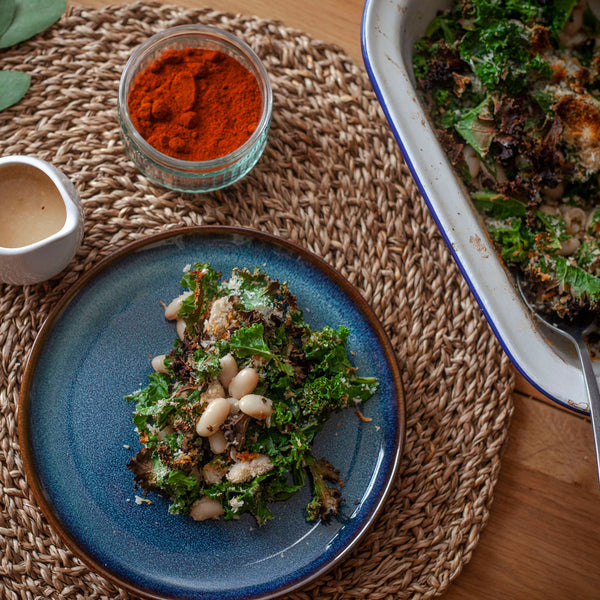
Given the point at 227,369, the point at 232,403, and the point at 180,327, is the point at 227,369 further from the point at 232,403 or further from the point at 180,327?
the point at 180,327

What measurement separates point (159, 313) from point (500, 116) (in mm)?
900

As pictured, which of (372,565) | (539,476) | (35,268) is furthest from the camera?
(539,476)

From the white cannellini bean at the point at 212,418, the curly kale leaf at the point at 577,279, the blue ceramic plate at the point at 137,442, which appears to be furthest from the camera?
the curly kale leaf at the point at 577,279

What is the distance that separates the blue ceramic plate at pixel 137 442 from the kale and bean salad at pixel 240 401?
0.19 ft

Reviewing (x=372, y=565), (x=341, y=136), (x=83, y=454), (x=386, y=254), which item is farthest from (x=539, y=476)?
(x=83, y=454)

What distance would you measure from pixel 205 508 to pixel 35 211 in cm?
73

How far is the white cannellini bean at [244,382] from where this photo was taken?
1.31m

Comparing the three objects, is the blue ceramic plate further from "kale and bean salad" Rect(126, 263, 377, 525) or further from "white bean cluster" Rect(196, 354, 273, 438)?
"white bean cluster" Rect(196, 354, 273, 438)

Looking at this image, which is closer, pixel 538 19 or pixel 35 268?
pixel 35 268

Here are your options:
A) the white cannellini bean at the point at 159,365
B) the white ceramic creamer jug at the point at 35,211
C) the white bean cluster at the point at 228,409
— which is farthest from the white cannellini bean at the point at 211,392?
the white ceramic creamer jug at the point at 35,211

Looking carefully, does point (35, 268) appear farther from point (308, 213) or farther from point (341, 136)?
point (341, 136)

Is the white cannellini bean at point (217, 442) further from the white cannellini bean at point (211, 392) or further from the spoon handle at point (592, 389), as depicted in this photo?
the spoon handle at point (592, 389)

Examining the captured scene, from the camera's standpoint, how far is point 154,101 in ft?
4.90

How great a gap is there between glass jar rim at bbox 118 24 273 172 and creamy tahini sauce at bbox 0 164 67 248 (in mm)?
220
